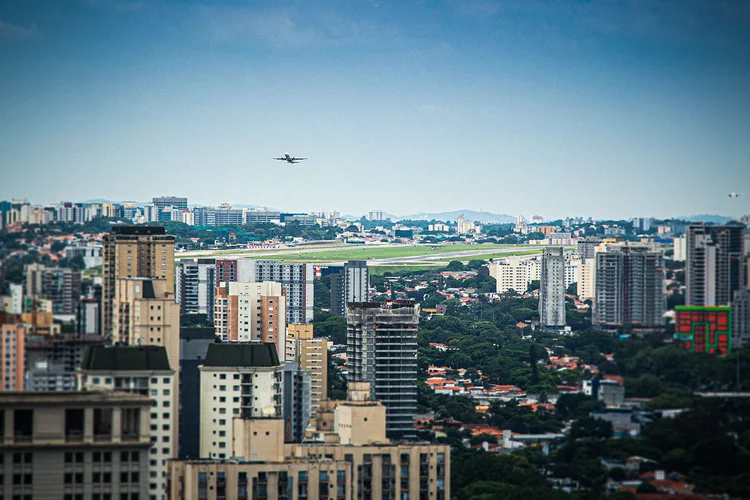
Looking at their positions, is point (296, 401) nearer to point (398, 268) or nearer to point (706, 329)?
point (706, 329)

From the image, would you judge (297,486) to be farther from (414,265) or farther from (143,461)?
(414,265)

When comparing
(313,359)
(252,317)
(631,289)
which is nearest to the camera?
(631,289)

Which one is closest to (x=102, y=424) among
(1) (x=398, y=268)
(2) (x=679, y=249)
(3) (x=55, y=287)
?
(3) (x=55, y=287)

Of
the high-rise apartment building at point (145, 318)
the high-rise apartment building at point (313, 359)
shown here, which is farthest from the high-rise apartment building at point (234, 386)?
the high-rise apartment building at point (313, 359)

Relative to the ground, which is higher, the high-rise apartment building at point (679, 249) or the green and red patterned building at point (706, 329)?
the high-rise apartment building at point (679, 249)

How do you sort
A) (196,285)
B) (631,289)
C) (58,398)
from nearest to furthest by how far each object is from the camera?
(58,398) < (631,289) < (196,285)

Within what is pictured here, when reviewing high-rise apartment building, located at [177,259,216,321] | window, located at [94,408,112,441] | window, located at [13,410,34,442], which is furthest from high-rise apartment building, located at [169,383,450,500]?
high-rise apartment building, located at [177,259,216,321]

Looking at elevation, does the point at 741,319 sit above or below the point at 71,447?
above

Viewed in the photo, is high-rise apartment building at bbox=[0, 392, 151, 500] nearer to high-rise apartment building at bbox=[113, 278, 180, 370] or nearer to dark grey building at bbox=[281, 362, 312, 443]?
high-rise apartment building at bbox=[113, 278, 180, 370]

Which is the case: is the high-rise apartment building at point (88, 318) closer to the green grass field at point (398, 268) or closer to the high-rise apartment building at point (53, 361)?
the high-rise apartment building at point (53, 361)
